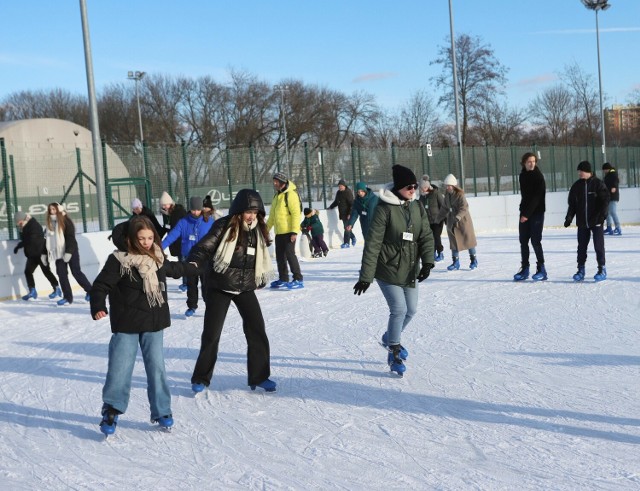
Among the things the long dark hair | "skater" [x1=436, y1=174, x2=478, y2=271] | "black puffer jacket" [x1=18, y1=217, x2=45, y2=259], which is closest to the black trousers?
the long dark hair

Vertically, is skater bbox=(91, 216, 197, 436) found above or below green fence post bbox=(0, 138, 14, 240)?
below

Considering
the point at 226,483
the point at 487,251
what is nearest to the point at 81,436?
the point at 226,483

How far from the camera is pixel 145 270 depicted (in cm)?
471

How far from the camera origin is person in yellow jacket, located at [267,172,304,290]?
428 inches

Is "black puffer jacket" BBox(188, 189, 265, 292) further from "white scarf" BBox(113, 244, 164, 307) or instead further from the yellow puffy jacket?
the yellow puffy jacket

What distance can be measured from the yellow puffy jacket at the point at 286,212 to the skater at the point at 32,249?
3.35 m

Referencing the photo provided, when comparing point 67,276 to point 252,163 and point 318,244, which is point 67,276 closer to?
point 318,244

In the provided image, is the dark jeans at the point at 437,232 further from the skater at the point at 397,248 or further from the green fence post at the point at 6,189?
the skater at the point at 397,248

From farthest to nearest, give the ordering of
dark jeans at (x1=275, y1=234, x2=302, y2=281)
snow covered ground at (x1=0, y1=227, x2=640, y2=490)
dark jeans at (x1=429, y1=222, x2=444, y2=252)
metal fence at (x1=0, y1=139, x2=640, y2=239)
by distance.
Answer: metal fence at (x1=0, y1=139, x2=640, y2=239) < dark jeans at (x1=429, y1=222, x2=444, y2=252) < dark jeans at (x1=275, y1=234, x2=302, y2=281) < snow covered ground at (x1=0, y1=227, x2=640, y2=490)

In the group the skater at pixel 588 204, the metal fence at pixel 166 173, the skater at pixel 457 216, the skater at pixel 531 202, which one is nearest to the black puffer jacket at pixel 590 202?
the skater at pixel 588 204

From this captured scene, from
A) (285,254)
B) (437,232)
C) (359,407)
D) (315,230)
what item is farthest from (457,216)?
(359,407)

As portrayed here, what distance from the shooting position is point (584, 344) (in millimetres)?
6809

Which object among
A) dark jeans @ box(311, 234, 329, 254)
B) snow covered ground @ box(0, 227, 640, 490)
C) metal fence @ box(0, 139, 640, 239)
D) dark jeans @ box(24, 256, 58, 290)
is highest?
metal fence @ box(0, 139, 640, 239)

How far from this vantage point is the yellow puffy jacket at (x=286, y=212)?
10.9 meters
